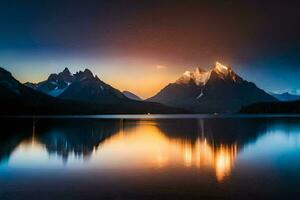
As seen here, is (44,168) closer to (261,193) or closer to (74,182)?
(74,182)

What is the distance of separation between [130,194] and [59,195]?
4.48 meters

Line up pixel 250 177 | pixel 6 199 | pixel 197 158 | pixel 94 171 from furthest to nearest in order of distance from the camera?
pixel 197 158, pixel 94 171, pixel 250 177, pixel 6 199

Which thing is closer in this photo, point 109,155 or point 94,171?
point 94,171

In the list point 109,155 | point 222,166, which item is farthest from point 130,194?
point 109,155

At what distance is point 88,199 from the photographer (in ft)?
76.9

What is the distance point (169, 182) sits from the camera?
95.5 ft

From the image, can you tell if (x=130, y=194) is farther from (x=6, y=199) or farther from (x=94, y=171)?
(x=94, y=171)

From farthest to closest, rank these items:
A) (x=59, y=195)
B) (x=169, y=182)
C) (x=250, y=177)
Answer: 1. (x=250, y=177)
2. (x=169, y=182)
3. (x=59, y=195)

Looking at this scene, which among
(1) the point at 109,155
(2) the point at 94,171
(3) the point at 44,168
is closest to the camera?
(2) the point at 94,171

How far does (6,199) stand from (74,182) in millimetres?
7285

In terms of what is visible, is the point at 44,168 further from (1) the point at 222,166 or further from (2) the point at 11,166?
(1) the point at 222,166

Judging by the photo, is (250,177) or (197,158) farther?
(197,158)

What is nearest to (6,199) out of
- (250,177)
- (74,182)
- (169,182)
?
(74,182)

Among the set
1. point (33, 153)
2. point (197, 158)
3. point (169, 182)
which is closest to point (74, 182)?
point (169, 182)
